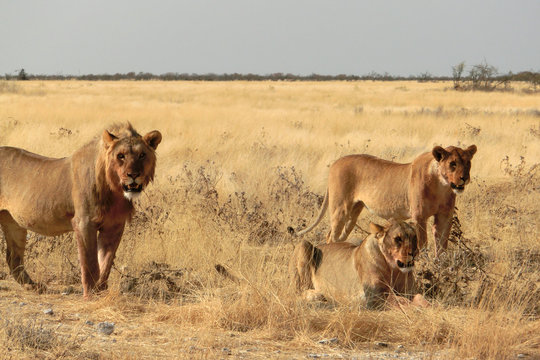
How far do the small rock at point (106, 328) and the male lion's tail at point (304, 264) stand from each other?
1.86m

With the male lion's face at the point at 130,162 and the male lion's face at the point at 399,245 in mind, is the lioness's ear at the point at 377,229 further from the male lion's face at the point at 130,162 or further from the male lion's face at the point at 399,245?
the male lion's face at the point at 130,162

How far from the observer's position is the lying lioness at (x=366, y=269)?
20.6 feet

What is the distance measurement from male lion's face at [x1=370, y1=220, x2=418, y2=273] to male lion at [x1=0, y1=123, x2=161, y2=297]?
2033 millimetres

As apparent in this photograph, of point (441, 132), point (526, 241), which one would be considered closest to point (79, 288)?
point (526, 241)

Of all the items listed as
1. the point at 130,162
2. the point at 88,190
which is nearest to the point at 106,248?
the point at 88,190

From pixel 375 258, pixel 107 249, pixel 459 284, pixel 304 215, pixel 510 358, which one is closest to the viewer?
pixel 510 358

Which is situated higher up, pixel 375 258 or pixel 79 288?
pixel 375 258

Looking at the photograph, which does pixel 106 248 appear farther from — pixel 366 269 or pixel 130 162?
pixel 366 269

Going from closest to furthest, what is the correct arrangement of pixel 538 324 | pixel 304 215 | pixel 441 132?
pixel 538 324, pixel 304 215, pixel 441 132

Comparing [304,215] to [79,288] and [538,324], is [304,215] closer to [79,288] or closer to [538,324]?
[79,288]

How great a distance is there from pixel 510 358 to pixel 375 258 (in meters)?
1.49

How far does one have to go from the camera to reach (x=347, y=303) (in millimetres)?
6699

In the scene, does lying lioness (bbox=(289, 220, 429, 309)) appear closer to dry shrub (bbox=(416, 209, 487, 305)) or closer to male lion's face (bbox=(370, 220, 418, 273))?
male lion's face (bbox=(370, 220, 418, 273))

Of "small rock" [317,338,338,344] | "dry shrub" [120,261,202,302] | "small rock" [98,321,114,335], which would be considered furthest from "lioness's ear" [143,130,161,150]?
"small rock" [317,338,338,344]
